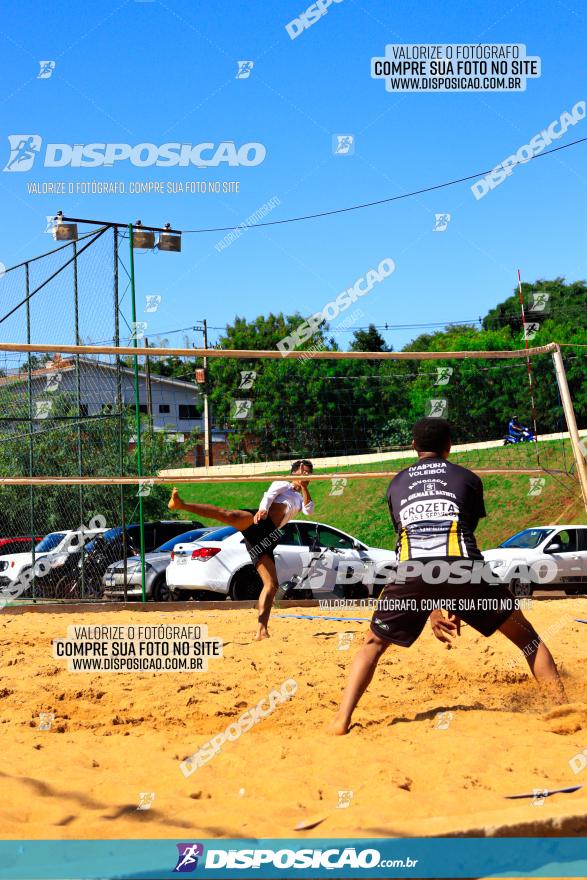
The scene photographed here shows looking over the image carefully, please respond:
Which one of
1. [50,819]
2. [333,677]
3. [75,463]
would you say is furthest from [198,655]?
[75,463]

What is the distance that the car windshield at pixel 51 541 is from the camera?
12.4 metres

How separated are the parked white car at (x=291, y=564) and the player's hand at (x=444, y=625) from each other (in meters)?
7.85

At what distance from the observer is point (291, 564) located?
43.9ft

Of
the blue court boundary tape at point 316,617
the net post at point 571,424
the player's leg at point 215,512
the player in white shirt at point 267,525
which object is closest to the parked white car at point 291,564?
the blue court boundary tape at point 316,617

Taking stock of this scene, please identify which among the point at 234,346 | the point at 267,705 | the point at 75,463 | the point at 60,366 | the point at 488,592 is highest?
the point at 234,346

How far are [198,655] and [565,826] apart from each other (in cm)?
434

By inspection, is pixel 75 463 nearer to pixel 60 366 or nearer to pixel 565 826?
pixel 60 366

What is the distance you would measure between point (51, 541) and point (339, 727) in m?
8.44

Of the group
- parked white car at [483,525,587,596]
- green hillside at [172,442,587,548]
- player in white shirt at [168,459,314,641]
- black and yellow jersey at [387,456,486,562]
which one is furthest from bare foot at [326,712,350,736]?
green hillside at [172,442,587,548]

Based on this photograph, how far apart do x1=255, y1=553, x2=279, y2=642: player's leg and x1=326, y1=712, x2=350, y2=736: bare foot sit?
313 cm

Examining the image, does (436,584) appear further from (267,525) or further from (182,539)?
(182,539)

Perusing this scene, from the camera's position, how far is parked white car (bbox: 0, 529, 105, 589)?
12.1 m

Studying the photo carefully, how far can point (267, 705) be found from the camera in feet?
18.7

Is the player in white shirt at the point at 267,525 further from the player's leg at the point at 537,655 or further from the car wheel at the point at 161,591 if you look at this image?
the car wheel at the point at 161,591
